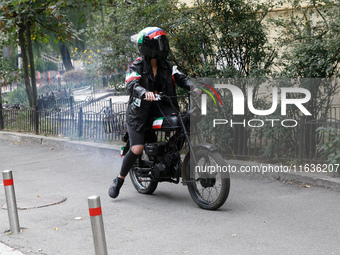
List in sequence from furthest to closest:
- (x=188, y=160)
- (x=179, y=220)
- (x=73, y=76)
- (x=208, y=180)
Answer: (x=73, y=76), (x=188, y=160), (x=208, y=180), (x=179, y=220)

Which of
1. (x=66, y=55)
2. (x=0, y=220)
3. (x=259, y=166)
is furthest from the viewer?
(x=66, y=55)

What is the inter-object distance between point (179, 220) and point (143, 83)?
1.76 meters

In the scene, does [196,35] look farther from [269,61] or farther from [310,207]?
[310,207]

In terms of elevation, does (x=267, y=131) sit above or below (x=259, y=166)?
above

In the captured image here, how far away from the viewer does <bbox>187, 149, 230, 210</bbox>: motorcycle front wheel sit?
5.30 metres

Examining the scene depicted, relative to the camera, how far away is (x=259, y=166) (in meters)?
7.33

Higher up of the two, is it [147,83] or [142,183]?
[147,83]

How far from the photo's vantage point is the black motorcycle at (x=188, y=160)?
212 inches

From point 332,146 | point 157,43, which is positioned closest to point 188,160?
point 157,43

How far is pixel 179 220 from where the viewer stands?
5258mm

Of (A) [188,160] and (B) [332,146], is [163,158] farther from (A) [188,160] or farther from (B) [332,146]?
(B) [332,146]

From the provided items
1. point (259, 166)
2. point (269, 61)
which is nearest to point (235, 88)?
point (269, 61)

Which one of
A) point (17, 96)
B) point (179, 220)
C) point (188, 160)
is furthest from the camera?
point (17, 96)

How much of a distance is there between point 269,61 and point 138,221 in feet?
14.0
